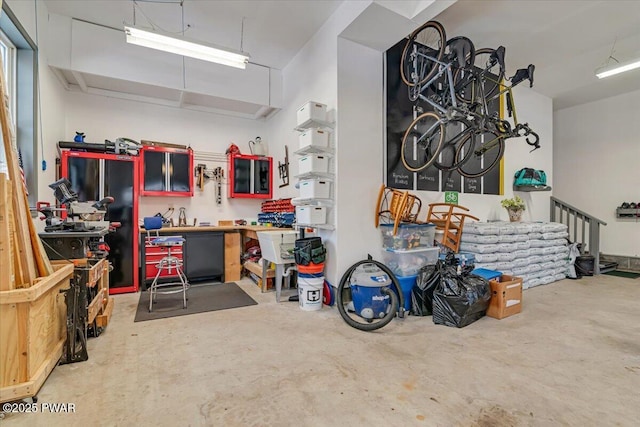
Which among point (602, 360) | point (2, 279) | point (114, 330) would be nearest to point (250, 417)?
point (2, 279)

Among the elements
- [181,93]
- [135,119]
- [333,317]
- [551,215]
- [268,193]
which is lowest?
[333,317]

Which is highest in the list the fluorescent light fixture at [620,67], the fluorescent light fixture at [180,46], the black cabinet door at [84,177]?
the fluorescent light fixture at [620,67]

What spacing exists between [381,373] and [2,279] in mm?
2524

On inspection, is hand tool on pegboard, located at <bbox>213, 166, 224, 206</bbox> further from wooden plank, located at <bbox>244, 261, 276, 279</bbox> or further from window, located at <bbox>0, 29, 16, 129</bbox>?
window, located at <bbox>0, 29, 16, 129</bbox>

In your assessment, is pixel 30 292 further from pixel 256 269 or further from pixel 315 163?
pixel 256 269

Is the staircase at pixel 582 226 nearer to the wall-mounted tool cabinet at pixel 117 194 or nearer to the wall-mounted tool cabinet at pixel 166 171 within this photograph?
the wall-mounted tool cabinet at pixel 166 171

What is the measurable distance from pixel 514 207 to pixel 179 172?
19.9ft

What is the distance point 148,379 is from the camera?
2.03 m

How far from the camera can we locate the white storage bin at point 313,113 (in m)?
3.56

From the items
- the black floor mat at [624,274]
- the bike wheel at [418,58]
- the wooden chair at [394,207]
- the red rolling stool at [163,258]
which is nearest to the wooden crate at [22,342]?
the red rolling stool at [163,258]

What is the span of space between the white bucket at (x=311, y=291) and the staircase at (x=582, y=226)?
5.74 meters

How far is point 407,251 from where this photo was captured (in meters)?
3.54

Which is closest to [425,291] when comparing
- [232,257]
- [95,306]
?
[232,257]

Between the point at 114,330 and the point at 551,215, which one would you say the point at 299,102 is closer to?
the point at 114,330
